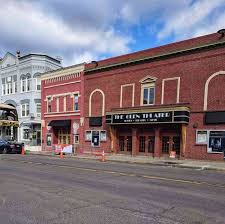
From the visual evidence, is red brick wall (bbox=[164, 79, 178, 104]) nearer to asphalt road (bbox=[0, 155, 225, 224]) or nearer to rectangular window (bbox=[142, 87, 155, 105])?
rectangular window (bbox=[142, 87, 155, 105])

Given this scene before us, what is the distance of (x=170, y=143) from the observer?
21.5m

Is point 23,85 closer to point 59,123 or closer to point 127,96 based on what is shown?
point 59,123

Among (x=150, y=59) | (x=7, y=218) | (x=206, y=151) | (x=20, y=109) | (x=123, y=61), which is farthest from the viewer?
(x=20, y=109)

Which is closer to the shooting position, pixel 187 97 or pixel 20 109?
pixel 187 97

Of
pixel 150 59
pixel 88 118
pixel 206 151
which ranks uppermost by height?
pixel 150 59

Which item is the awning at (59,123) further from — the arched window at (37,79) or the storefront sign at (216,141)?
the storefront sign at (216,141)

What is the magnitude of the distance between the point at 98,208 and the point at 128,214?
2.77 ft

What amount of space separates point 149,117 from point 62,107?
12.6 m

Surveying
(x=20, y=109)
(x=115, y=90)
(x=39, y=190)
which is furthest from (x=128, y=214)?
(x=20, y=109)

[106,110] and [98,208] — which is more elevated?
[106,110]

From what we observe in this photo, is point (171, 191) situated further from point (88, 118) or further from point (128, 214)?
point (88, 118)

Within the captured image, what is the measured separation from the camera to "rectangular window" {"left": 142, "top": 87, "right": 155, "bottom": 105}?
2266cm

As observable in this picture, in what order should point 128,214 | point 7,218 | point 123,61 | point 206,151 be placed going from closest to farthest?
point 7,218 < point 128,214 < point 206,151 < point 123,61

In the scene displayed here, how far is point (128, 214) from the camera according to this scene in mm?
5805
